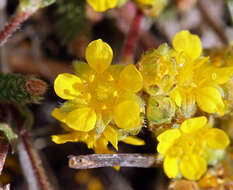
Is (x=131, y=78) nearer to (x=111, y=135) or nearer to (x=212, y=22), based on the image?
(x=111, y=135)

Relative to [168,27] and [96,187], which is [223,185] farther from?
[168,27]

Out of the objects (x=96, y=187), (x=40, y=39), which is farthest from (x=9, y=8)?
(x=96, y=187)

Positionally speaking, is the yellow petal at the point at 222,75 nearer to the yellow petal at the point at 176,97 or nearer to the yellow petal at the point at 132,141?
the yellow petal at the point at 176,97

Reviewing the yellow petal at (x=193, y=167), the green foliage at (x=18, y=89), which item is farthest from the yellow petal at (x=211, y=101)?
the green foliage at (x=18, y=89)

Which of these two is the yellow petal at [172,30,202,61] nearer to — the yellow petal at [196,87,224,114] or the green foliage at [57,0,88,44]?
the yellow petal at [196,87,224,114]

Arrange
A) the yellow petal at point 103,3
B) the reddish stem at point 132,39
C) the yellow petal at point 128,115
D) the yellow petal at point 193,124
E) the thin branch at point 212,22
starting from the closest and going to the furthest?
the yellow petal at point 128,115, the yellow petal at point 193,124, the yellow petal at point 103,3, the reddish stem at point 132,39, the thin branch at point 212,22

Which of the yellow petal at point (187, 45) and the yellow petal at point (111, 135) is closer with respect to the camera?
the yellow petal at point (111, 135)

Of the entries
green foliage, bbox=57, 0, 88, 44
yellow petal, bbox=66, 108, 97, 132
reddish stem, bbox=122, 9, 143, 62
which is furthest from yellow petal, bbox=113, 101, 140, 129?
green foliage, bbox=57, 0, 88, 44
